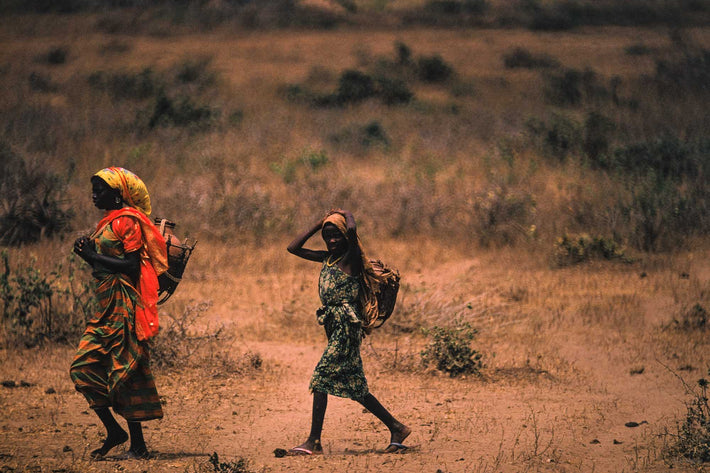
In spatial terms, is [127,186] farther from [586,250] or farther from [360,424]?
[586,250]

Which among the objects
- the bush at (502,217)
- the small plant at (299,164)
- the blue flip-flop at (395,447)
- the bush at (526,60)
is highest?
the bush at (526,60)

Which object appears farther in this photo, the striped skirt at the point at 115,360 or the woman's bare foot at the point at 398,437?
the woman's bare foot at the point at 398,437

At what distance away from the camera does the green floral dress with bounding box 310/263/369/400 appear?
15.6ft

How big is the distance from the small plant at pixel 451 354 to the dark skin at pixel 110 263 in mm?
3233

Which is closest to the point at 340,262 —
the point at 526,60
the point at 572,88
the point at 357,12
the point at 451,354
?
the point at 451,354

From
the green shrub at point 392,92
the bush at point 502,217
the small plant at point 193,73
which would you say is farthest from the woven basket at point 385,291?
the small plant at point 193,73

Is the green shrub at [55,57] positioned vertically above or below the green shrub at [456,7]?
below

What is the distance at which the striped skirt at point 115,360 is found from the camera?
448cm

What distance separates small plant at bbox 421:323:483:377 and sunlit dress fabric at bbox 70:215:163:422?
3310 mm

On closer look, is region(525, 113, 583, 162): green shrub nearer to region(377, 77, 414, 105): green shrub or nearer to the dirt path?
region(377, 77, 414, 105): green shrub

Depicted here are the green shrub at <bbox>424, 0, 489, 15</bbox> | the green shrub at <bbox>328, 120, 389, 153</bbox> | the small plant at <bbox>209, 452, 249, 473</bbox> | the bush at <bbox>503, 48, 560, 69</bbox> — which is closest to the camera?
the small plant at <bbox>209, 452, 249, 473</bbox>

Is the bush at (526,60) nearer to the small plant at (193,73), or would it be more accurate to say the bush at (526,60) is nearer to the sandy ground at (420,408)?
the small plant at (193,73)

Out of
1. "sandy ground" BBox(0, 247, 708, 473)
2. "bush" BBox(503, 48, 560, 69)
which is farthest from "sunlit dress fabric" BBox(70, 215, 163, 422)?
"bush" BBox(503, 48, 560, 69)

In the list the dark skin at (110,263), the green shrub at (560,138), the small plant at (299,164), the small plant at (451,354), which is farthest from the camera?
the green shrub at (560,138)
